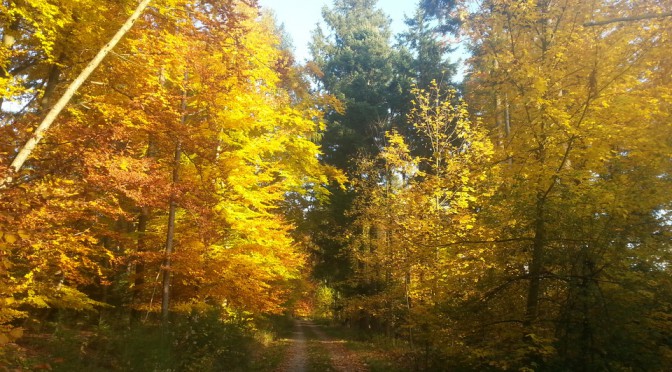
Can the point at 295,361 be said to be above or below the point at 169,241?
below

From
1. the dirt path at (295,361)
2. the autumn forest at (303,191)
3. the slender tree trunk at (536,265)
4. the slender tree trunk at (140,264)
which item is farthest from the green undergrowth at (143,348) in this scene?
the slender tree trunk at (536,265)

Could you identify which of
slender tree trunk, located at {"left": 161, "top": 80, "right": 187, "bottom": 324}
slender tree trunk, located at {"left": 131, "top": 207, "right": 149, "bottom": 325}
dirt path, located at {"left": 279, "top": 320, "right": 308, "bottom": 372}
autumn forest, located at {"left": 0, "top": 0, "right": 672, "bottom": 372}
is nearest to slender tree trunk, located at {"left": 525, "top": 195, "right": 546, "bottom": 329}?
autumn forest, located at {"left": 0, "top": 0, "right": 672, "bottom": 372}

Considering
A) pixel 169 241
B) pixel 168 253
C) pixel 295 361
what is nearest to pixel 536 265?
pixel 168 253

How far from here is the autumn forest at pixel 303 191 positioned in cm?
627

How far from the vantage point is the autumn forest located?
6.27m

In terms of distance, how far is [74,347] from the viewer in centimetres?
881

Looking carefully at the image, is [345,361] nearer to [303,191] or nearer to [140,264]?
[303,191]

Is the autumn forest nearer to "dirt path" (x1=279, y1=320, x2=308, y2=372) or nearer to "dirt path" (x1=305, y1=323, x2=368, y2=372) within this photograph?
"dirt path" (x1=279, y1=320, x2=308, y2=372)

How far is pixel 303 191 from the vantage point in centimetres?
1306

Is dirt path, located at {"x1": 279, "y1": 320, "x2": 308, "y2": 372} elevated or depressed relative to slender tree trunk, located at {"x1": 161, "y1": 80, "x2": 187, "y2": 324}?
depressed

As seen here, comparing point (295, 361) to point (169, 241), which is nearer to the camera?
point (169, 241)

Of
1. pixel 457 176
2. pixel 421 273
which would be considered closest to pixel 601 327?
pixel 457 176

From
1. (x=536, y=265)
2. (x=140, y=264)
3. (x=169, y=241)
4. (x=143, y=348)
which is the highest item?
(x=169, y=241)

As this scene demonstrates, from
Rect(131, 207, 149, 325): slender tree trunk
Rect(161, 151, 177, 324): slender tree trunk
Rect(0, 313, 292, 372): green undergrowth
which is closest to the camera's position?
Rect(0, 313, 292, 372): green undergrowth
